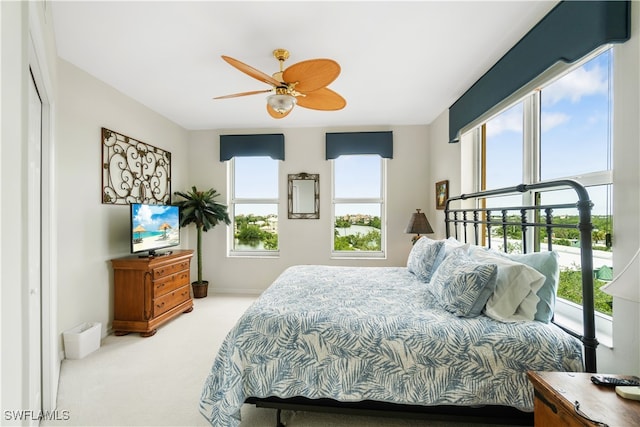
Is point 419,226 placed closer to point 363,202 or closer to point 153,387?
point 363,202

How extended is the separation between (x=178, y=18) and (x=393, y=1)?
143cm

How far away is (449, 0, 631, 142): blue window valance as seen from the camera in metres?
1.43

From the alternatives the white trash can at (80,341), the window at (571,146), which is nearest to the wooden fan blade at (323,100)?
the window at (571,146)

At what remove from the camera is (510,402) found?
57.6 inches

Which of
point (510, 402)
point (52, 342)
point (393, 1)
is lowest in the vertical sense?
point (510, 402)

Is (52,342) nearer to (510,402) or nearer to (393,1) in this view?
(510,402)

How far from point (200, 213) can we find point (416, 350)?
3446 millimetres

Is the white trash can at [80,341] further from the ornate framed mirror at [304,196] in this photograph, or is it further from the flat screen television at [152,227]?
the ornate framed mirror at [304,196]

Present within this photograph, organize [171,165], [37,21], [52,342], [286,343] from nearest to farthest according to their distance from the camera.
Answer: [37,21], [286,343], [52,342], [171,165]

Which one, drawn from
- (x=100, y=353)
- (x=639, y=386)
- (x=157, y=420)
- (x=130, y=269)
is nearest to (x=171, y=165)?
(x=130, y=269)

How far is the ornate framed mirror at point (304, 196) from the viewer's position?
177 inches

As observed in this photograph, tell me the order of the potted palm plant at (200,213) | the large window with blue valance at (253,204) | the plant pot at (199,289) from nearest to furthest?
1. the potted palm plant at (200,213)
2. the plant pot at (199,289)
3. the large window with blue valance at (253,204)

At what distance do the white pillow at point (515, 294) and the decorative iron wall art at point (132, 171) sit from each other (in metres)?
3.58

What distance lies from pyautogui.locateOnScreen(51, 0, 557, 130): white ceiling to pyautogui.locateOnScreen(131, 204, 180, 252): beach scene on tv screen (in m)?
1.32
